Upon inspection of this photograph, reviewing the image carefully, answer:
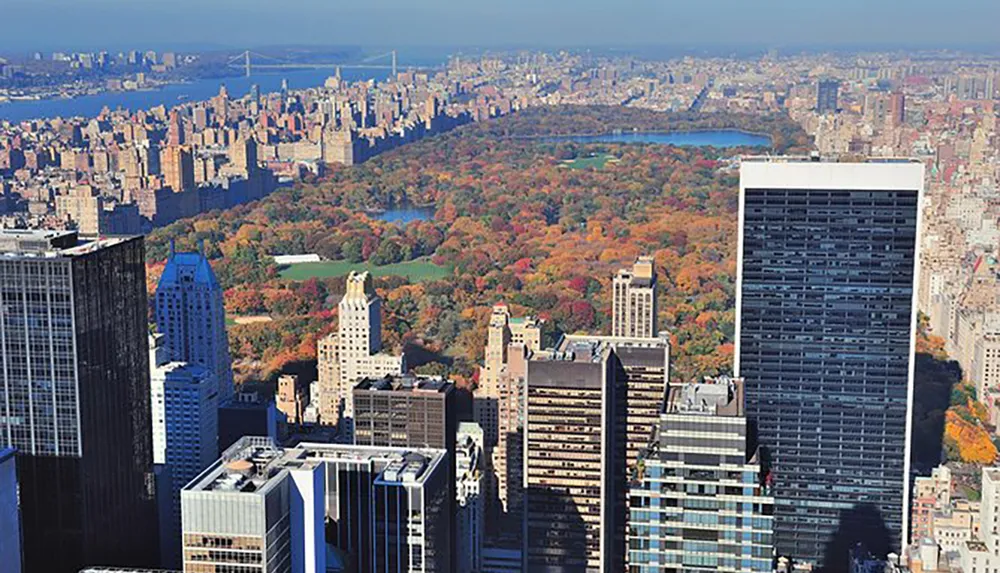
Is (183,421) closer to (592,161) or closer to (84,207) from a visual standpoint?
(84,207)

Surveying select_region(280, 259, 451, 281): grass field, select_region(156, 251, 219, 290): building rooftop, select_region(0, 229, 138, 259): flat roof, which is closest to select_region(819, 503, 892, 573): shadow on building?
select_region(0, 229, 138, 259): flat roof

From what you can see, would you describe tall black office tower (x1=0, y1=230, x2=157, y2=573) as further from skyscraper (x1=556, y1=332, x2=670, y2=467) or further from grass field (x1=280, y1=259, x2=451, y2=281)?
grass field (x1=280, y1=259, x2=451, y2=281)

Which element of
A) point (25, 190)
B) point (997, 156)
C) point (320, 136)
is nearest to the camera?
point (997, 156)

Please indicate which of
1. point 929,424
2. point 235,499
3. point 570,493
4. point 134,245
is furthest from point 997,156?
point 235,499

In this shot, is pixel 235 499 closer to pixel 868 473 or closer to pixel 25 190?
pixel 868 473

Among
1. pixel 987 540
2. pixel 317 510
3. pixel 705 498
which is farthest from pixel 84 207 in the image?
pixel 705 498

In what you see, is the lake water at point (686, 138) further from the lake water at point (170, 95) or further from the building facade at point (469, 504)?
the building facade at point (469, 504)
